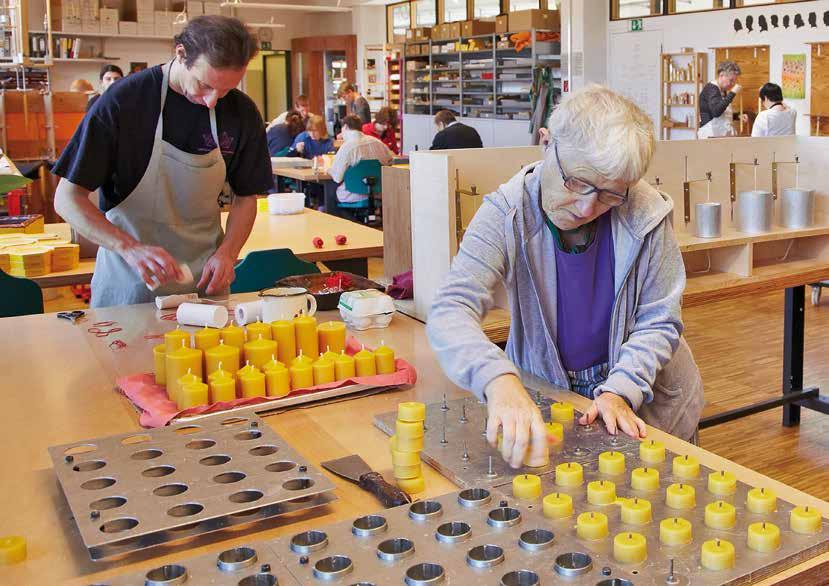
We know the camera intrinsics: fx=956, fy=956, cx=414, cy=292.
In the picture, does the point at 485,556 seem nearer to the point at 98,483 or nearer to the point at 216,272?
the point at 98,483

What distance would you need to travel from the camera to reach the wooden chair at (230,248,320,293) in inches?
145

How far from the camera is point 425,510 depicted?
1.37 meters

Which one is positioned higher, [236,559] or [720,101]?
[720,101]

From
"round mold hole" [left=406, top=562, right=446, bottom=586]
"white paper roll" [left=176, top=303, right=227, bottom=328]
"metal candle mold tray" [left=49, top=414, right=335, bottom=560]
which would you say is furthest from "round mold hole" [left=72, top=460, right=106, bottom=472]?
"white paper roll" [left=176, top=303, right=227, bottom=328]

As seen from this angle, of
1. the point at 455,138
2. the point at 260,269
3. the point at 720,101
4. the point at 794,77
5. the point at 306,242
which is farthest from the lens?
the point at 720,101

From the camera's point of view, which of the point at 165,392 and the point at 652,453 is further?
the point at 165,392

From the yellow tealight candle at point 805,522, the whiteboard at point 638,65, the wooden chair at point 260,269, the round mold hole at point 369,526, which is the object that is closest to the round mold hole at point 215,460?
the round mold hole at point 369,526

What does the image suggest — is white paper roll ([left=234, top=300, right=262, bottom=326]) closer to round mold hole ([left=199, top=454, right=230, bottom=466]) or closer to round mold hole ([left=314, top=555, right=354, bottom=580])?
round mold hole ([left=199, top=454, right=230, bottom=466])

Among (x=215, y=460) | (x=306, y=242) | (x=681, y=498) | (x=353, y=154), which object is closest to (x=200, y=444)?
(x=215, y=460)

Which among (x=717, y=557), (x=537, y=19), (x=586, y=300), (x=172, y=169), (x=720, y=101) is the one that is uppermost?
(x=537, y=19)

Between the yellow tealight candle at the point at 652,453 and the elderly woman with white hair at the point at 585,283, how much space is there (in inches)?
5.7

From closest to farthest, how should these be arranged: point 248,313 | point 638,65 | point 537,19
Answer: point 248,313
point 638,65
point 537,19

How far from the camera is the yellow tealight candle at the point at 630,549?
125 centimetres

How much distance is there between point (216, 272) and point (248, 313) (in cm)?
43
